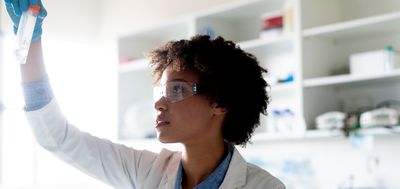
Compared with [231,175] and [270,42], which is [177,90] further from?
[270,42]

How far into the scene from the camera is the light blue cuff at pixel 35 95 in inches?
50.9

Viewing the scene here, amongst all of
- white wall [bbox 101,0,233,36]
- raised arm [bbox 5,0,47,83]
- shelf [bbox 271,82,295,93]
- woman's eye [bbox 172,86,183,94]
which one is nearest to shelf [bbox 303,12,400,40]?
shelf [bbox 271,82,295,93]

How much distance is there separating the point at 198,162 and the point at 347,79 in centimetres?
113

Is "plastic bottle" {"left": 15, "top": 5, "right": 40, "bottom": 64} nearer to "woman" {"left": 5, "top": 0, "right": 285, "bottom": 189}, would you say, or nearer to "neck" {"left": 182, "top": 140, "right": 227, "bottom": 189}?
"woman" {"left": 5, "top": 0, "right": 285, "bottom": 189}

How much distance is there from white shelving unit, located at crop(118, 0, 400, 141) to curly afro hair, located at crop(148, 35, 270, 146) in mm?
933

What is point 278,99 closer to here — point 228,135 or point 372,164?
point 372,164

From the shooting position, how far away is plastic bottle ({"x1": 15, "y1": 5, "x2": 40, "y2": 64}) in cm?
127

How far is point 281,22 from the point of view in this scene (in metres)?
2.67

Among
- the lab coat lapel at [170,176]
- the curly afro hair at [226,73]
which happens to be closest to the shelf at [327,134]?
the curly afro hair at [226,73]

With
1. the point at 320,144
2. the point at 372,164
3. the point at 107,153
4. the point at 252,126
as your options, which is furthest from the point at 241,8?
the point at 107,153

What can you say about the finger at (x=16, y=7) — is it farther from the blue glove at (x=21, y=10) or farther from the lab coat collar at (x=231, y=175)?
the lab coat collar at (x=231, y=175)

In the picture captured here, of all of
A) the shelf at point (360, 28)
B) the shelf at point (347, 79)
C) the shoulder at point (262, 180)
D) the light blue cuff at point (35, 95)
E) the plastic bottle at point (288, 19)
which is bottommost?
the shoulder at point (262, 180)

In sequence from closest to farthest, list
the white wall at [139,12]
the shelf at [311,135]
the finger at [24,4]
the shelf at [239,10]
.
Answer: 1. the finger at [24,4]
2. the shelf at [311,135]
3. the shelf at [239,10]
4. the white wall at [139,12]

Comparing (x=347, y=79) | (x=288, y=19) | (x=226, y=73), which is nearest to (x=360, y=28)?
(x=347, y=79)
